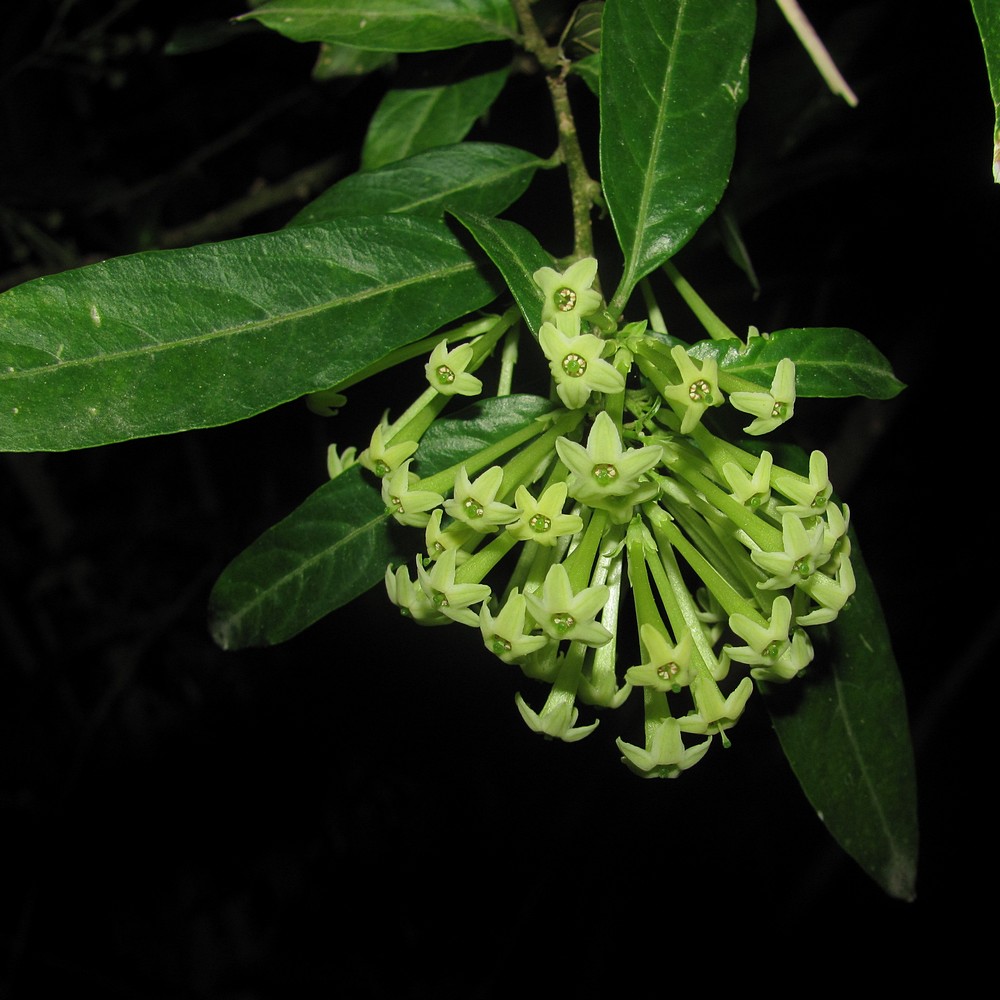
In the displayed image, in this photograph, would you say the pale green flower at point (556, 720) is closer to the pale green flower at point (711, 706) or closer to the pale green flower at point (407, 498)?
the pale green flower at point (711, 706)

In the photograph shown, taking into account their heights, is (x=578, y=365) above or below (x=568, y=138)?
below

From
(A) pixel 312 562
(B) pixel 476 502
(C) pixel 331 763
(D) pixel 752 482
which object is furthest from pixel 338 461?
(C) pixel 331 763

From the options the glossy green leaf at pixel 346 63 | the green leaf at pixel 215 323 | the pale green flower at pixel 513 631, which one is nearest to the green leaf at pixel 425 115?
the glossy green leaf at pixel 346 63

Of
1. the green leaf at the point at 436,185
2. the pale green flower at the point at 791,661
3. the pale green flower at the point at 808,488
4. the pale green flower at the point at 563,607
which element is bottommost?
the pale green flower at the point at 791,661

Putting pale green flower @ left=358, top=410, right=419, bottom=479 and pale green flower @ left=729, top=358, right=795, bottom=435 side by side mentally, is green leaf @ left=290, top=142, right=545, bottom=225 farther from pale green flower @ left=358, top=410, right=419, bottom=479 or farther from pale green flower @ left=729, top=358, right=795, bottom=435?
pale green flower @ left=729, top=358, right=795, bottom=435

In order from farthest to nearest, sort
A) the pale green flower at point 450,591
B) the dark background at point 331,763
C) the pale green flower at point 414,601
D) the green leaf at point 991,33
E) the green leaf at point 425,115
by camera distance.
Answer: the dark background at point 331,763 < the green leaf at point 425,115 < the pale green flower at point 414,601 < the pale green flower at point 450,591 < the green leaf at point 991,33

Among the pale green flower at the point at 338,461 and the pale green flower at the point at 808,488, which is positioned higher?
the pale green flower at the point at 338,461

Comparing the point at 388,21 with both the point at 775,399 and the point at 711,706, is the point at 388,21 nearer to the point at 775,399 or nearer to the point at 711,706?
the point at 775,399
